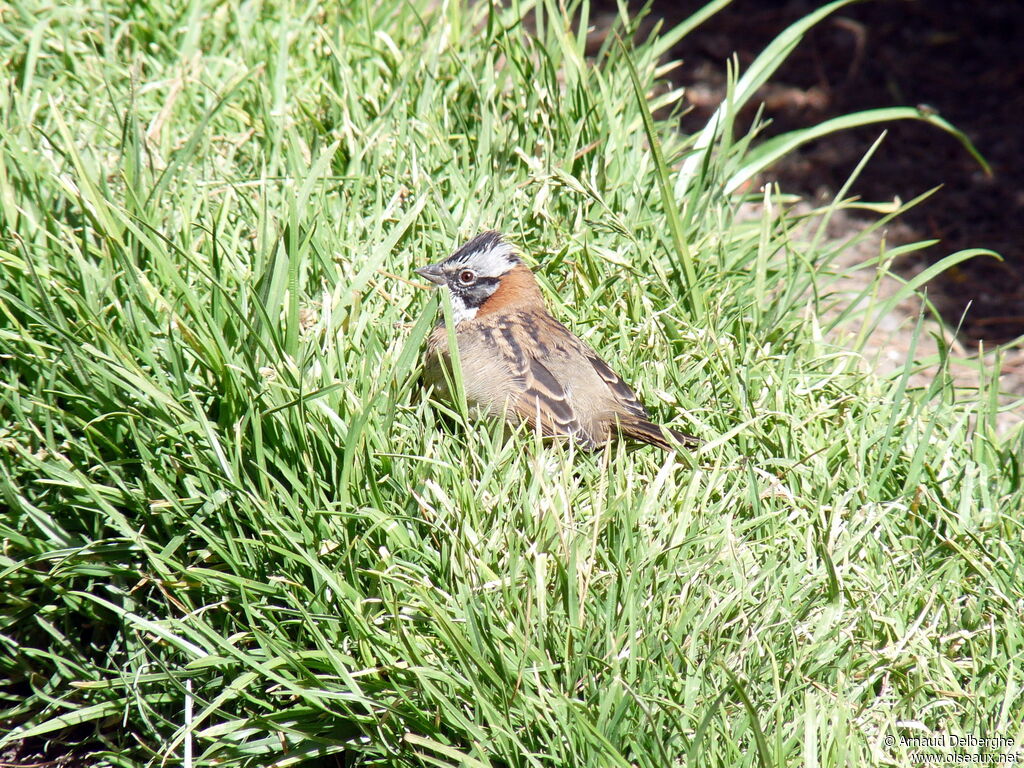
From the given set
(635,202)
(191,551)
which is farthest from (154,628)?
(635,202)

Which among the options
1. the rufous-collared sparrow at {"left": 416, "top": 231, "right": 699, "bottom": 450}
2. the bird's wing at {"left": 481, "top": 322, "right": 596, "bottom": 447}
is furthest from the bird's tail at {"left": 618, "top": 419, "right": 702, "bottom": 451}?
the bird's wing at {"left": 481, "top": 322, "right": 596, "bottom": 447}

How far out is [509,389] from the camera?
342cm

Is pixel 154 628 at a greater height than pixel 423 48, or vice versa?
pixel 423 48

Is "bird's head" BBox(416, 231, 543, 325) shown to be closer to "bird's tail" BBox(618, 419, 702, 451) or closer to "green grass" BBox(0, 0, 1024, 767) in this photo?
"green grass" BBox(0, 0, 1024, 767)

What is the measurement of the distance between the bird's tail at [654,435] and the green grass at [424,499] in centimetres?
7

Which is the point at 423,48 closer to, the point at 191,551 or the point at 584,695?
the point at 191,551

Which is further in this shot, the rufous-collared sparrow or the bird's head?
the bird's head

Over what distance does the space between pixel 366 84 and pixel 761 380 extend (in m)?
2.25

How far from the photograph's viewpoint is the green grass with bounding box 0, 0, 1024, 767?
260 cm

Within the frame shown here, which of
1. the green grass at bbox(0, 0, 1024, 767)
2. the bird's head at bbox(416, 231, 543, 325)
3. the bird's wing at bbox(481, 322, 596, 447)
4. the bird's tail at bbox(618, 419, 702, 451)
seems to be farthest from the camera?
the bird's head at bbox(416, 231, 543, 325)

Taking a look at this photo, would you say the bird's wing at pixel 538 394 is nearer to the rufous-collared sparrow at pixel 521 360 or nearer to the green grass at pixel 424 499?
the rufous-collared sparrow at pixel 521 360

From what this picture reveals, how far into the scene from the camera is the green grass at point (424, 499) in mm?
2598

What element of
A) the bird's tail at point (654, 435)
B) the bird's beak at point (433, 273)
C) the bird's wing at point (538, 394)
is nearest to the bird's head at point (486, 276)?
the bird's beak at point (433, 273)

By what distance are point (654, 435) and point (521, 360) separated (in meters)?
0.55
